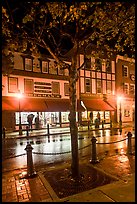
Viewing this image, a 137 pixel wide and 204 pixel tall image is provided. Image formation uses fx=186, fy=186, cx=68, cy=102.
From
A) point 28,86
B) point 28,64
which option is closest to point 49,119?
point 28,86

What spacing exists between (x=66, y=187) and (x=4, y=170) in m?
3.26

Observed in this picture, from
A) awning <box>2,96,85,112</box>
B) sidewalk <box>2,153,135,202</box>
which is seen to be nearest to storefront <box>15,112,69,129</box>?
awning <box>2,96,85,112</box>

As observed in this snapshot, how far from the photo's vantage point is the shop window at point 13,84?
19.6 m

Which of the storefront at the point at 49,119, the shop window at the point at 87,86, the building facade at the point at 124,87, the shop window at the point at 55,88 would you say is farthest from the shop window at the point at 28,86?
the building facade at the point at 124,87

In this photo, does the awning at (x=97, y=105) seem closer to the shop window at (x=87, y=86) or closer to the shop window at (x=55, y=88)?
the shop window at (x=87, y=86)

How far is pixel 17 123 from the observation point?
21.2m

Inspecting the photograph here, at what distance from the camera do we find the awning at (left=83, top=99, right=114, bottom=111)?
76.8 ft

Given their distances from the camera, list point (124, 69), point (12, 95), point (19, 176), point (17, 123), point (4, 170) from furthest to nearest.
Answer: point (124, 69)
point (17, 123)
point (12, 95)
point (4, 170)
point (19, 176)

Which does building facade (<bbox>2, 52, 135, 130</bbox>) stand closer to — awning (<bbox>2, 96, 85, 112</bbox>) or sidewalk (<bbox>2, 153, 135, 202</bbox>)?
awning (<bbox>2, 96, 85, 112</bbox>)

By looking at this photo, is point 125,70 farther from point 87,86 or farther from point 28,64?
point 28,64

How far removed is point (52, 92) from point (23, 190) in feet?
58.1

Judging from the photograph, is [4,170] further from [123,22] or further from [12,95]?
[12,95]

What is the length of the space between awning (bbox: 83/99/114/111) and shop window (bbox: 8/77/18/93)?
28.7ft

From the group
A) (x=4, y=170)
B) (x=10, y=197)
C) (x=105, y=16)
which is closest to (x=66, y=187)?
(x=10, y=197)
